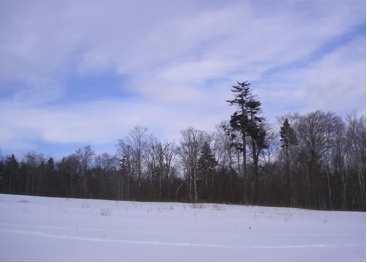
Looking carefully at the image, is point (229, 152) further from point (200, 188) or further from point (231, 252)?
point (231, 252)

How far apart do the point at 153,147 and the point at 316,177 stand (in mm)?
28061

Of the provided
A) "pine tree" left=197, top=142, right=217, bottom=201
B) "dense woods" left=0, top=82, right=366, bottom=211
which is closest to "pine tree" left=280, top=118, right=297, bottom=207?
"dense woods" left=0, top=82, right=366, bottom=211

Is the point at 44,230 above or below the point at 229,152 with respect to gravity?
below

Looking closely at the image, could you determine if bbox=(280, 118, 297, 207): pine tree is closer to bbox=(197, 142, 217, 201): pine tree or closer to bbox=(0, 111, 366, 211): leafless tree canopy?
bbox=(0, 111, 366, 211): leafless tree canopy

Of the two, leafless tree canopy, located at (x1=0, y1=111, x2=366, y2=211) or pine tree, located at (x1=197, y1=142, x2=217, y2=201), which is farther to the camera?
pine tree, located at (x1=197, y1=142, x2=217, y2=201)

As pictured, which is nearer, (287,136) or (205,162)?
(287,136)

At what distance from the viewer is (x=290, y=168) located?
32969 mm

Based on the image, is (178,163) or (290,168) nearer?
(290,168)

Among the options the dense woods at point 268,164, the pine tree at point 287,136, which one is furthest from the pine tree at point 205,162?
the pine tree at point 287,136

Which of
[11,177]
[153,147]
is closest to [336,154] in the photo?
[153,147]

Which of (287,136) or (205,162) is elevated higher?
(287,136)

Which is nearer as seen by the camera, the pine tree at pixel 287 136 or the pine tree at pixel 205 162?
the pine tree at pixel 287 136

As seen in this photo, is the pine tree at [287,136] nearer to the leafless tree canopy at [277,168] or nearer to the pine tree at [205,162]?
the leafless tree canopy at [277,168]

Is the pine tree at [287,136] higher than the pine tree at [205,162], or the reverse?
the pine tree at [287,136]
